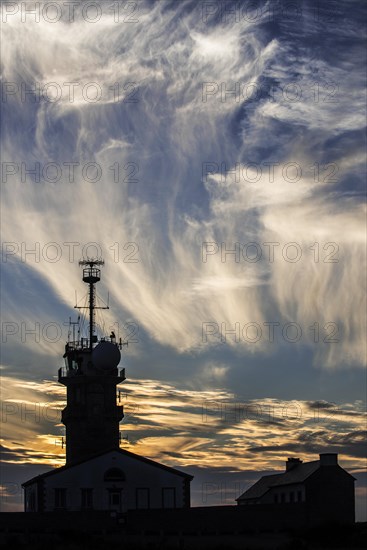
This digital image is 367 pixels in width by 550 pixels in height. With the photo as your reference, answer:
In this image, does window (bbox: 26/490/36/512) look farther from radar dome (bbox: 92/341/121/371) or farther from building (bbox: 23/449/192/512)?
radar dome (bbox: 92/341/121/371)

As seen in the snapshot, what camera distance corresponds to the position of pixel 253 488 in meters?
71.7

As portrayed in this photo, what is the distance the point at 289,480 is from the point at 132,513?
12963mm

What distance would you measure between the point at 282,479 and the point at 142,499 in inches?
396

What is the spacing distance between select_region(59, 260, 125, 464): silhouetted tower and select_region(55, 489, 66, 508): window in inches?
312

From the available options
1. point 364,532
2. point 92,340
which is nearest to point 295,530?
point 364,532

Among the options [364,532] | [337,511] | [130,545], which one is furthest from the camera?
[337,511]

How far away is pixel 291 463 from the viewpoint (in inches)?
2665

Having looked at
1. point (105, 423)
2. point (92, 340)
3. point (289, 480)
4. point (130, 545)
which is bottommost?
point (130, 545)

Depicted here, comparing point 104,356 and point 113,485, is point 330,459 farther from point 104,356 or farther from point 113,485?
point 104,356

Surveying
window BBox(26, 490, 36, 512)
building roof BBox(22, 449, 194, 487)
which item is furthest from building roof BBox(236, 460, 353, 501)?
window BBox(26, 490, 36, 512)

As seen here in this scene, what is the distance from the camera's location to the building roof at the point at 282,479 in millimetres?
61997

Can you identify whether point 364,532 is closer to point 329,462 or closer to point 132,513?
point 329,462

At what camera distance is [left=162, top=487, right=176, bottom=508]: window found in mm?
62219

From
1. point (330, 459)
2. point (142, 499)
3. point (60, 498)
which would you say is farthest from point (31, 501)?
point (330, 459)
